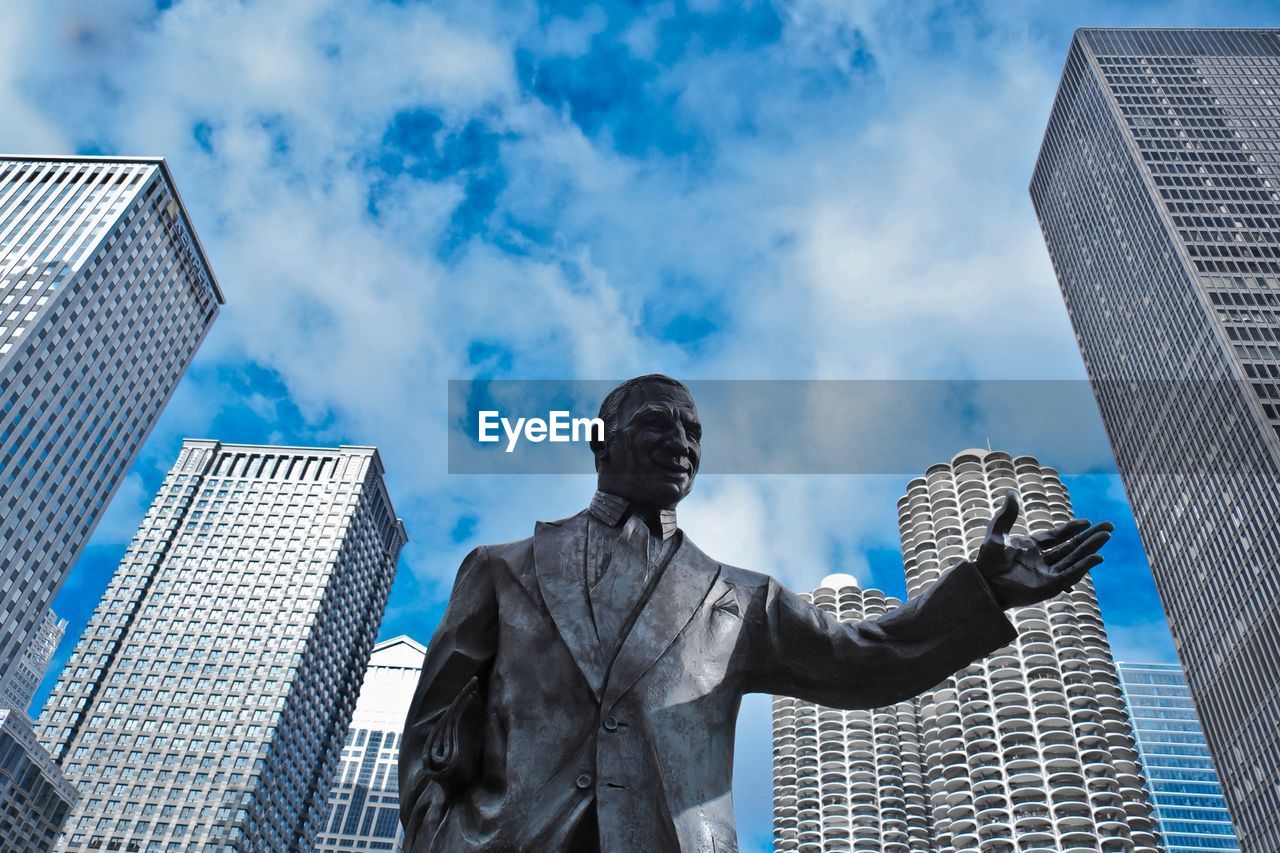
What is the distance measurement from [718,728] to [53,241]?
97.1 metres

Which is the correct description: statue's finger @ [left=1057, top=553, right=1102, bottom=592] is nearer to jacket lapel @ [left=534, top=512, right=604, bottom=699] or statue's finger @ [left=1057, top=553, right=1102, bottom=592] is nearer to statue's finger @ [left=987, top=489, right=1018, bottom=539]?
statue's finger @ [left=987, top=489, right=1018, bottom=539]

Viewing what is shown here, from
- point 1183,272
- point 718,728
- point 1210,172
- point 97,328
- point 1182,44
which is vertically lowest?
point 718,728

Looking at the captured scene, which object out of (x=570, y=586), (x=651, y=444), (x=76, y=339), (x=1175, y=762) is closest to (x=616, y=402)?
(x=651, y=444)

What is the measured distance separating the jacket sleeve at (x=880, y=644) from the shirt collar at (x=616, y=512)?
54 cm

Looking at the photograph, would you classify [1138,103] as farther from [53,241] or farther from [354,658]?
[354,658]

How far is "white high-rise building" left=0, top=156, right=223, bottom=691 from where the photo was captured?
247 ft

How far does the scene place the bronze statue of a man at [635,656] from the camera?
356 cm

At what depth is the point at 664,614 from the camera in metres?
4.07

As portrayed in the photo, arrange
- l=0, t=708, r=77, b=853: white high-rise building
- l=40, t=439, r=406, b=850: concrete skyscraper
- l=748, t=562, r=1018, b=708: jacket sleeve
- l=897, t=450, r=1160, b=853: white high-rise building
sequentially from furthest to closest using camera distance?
1. l=40, t=439, r=406, b=850: concrete skyscraper
2. l=0, t=708, r=77, b=853: white high-rise building
3. l=897, t=450, r=1160, b=853: white high-rise building
4. l=748, t=562, r=1018, b=708: jacket sleeve

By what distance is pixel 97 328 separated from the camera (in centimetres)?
8438

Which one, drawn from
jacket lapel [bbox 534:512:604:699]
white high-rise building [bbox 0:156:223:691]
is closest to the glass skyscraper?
white high-rise building [bbox 0:156:223:691]

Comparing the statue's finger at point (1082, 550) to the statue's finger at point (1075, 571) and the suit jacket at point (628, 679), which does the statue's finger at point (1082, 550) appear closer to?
the statue's finger at point (1075, 571)

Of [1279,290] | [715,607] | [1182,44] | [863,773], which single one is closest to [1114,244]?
[1279,290]

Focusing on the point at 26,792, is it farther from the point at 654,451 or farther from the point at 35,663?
the point at 35,663
